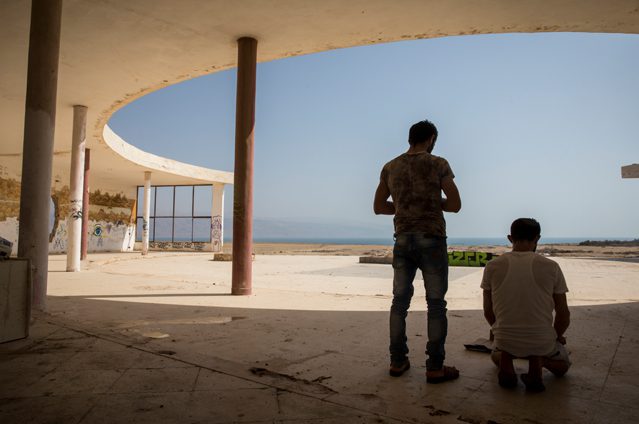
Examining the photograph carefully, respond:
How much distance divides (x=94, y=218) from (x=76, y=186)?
13.1 metres

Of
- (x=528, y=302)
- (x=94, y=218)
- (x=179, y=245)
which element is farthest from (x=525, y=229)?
(x=179, y=245)

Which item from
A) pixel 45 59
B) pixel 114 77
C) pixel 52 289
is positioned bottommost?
pixel 52 289

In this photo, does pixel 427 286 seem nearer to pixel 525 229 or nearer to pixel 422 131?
pixel 525 229

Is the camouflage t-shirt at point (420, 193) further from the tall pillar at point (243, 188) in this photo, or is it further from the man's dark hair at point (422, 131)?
the tall pillar at point (243, 188)

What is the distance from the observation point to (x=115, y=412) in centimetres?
188

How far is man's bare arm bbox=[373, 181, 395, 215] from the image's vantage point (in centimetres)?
272

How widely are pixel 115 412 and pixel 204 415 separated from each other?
1.34 ft

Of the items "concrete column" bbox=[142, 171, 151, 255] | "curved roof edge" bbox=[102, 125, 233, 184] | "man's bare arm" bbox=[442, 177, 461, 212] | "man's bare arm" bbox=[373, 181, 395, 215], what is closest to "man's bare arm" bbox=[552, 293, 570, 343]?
"man's bare arm" bbox=[442, 177, 461, 212]

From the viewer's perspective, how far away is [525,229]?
2359mm

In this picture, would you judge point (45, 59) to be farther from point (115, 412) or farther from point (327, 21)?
point (115, 412)

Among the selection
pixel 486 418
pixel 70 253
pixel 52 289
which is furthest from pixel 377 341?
pixel 70 253

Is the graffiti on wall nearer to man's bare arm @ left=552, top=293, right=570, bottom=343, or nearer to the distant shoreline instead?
the distant shoreline

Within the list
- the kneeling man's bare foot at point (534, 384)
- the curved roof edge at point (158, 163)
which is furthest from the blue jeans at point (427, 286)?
the curved roof edge at point (158, 163)

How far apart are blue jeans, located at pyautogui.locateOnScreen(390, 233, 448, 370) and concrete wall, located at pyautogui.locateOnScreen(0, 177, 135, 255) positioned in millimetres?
18674
